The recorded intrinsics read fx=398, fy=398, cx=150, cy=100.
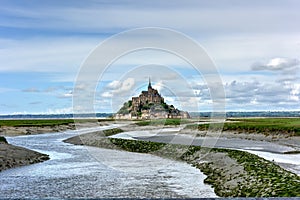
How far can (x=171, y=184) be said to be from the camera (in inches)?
1069

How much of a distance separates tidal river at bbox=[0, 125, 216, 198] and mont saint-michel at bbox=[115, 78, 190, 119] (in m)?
81.3

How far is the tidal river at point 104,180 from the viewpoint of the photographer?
2417 centimetres

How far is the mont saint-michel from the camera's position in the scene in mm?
124287

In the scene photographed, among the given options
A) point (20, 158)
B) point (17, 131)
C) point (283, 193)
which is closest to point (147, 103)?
point (17, 131)

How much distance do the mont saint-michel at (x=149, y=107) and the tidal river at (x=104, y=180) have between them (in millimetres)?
81264

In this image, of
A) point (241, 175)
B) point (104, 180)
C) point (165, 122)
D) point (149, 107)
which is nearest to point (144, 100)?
point (149, 107)

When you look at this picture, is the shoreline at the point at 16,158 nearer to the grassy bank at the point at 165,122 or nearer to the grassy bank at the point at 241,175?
the grassy bank at the point at 241,175

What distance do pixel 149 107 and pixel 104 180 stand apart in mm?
105681

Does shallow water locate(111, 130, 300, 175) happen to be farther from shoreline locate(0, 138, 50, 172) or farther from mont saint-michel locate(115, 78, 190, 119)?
mont saint-michel locate(115, 78, 190, 119)

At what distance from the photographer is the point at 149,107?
443 ft

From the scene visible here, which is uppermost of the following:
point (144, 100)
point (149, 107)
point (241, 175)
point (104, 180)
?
point (144, 100)

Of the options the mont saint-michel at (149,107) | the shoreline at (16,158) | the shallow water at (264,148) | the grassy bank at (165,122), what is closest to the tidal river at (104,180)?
the shoreline at (16,158)

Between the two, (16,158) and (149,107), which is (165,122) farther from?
(16,158)

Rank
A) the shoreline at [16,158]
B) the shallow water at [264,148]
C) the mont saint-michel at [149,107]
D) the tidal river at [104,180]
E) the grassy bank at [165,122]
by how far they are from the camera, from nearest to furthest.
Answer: the tidal river at [104,180] → the shallow water at [264,148] → the shoreline at [16,158] → the mont saint-michel at [149,107] → the grassy bank at [165,122]
